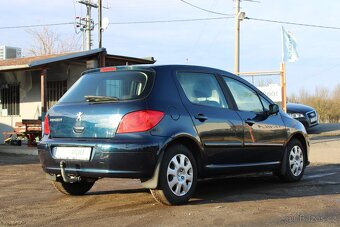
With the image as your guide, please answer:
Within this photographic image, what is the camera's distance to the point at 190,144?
600cm

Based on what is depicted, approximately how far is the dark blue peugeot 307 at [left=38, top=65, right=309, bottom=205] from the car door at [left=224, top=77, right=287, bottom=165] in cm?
2

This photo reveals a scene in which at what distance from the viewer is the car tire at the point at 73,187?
6633mm

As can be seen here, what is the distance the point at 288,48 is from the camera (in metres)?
17.1

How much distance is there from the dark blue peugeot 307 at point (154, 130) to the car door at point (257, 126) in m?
0.02

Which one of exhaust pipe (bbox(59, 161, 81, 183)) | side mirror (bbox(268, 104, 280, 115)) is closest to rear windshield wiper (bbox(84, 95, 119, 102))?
exhaust pipe (bbox(59, 161, 81, 183))

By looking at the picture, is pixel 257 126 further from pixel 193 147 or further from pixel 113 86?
pixel 113 86

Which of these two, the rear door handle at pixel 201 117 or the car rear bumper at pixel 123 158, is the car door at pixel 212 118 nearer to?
the rear door handle at pixel 201 117

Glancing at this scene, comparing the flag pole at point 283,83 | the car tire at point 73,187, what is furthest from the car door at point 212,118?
the flag pole at point 283,83

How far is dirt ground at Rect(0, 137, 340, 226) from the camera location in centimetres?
511

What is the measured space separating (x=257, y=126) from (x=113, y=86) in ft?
7.10

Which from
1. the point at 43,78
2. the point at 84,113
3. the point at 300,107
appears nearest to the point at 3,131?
the point at 43,78

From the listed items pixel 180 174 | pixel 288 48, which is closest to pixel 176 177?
pixel 180 174

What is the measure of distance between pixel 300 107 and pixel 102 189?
12.1m

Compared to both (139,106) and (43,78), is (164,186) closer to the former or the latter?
(139,106)
